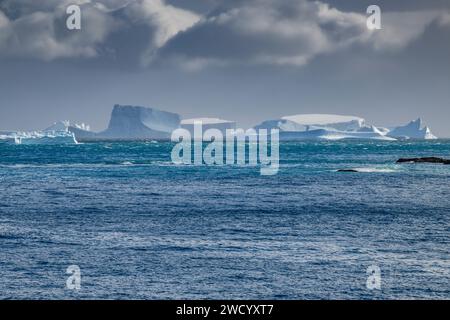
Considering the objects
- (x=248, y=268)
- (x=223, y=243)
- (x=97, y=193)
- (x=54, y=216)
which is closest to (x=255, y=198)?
(x=97, y=193)

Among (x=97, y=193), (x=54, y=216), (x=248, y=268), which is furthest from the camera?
(x=97, y=193)

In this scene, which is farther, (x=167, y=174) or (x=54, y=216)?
(x=167, y=174)

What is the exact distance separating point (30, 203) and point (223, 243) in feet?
77.4

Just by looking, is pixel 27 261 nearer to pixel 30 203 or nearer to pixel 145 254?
pixel 145 254

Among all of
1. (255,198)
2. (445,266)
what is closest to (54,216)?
(255,198)

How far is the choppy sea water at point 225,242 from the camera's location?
883 inches

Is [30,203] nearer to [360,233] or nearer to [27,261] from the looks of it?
[27,261]

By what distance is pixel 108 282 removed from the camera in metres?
23.0

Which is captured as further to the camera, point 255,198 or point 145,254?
point 255,198

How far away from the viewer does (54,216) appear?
40406mm

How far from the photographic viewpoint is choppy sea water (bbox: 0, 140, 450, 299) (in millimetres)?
22438

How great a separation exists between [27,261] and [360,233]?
17616 millimetres

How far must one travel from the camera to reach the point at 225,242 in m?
30.5
